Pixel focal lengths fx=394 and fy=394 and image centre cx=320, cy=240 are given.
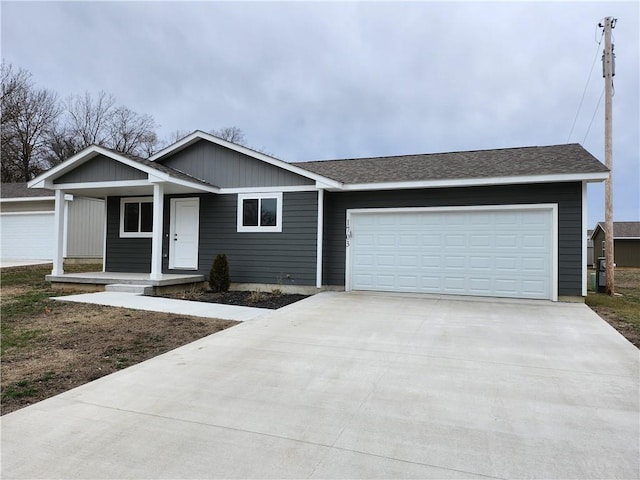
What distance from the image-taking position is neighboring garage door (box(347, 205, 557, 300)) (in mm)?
8641

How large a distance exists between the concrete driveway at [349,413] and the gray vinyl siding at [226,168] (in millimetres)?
5565

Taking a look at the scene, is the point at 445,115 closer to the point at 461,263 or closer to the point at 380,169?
the point at 380,169

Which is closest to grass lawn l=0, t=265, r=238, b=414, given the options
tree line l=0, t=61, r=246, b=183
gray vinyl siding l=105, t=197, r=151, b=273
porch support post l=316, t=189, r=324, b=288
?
gray vinyl siding l=105, t=197, r=151, b=273

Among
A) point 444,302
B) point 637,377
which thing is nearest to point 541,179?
point 444,302

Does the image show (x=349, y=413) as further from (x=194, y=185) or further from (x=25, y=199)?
(x=25, y=199)

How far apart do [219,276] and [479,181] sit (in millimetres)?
6502

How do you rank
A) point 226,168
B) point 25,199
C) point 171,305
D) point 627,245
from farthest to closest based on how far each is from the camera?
point 627,245 < point 25,199 < point 226,168 < point 171,305

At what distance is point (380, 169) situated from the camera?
1066cm

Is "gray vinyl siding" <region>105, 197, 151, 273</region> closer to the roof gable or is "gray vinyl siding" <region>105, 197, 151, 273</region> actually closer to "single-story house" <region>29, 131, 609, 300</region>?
"single-story house" <region>29, 131, 609, 300</region>

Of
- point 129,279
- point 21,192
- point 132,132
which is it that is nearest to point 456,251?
point 129,279

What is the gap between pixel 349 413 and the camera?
3029 mm

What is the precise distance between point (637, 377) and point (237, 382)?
12.7ft

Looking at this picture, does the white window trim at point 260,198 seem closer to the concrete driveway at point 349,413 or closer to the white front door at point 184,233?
the white front door at point 184,233

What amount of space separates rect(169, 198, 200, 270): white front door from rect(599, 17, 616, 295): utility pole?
37.6 ft
